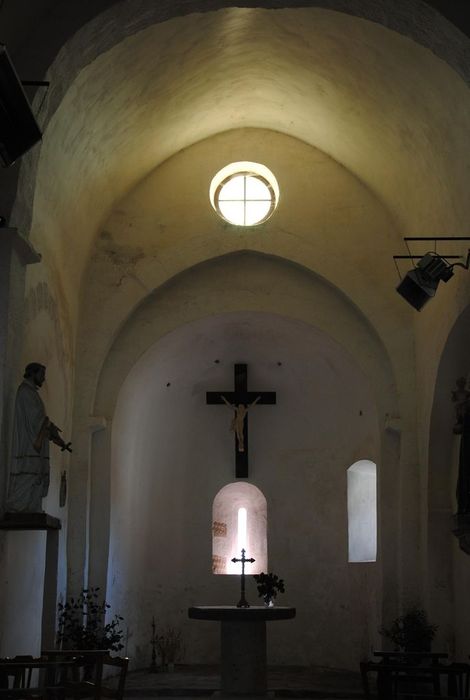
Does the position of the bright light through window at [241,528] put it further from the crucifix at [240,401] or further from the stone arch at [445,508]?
the stone arch at [445,508]

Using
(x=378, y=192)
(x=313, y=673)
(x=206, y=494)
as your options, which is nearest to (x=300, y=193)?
(x=378, y=192)

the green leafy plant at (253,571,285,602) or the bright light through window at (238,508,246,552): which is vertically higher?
the bright light through window at (238,508,246,552)

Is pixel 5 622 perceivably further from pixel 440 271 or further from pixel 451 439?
pixel 451 439

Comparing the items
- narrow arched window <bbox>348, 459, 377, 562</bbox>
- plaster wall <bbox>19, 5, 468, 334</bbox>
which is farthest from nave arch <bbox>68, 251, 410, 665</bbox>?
plaster wall <bbox>19, 5, 468, 334</bbox>

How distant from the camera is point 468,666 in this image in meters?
9.30

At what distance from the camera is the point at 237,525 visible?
16.5m

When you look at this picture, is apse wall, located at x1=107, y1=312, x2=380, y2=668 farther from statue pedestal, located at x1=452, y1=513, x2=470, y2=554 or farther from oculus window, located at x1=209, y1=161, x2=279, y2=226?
statue pedestal, located at x1=452, y1=513, x2=470, y2=554

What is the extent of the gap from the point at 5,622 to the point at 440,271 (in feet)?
18.1

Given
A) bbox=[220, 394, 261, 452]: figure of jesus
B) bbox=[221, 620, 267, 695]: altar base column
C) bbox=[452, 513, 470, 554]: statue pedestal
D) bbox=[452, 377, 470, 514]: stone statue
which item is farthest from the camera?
bbox=[220, 394, 261, 452]: figure of jesus

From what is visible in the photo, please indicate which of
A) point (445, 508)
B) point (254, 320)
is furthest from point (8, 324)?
point (445, 508)

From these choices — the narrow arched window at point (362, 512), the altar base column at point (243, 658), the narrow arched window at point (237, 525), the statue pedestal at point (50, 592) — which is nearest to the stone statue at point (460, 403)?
the altar base column at point (243, 658)

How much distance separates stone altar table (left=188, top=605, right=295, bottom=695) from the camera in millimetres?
11719

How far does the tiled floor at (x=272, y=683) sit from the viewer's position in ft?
41.2

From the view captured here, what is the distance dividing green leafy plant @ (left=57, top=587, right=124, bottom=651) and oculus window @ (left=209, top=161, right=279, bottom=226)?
18.8 feet
